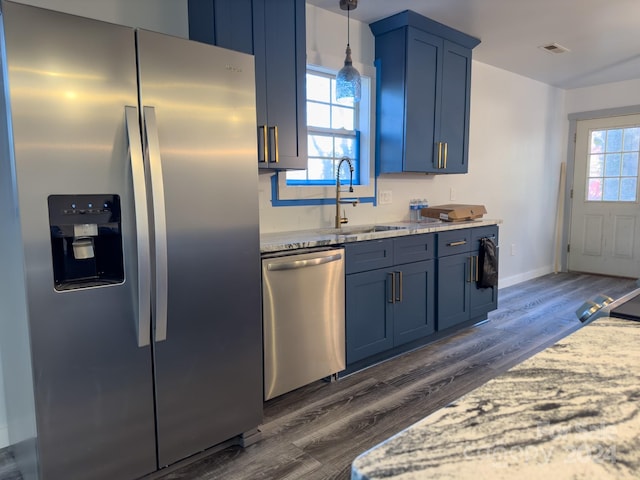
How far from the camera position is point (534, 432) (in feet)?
2.00

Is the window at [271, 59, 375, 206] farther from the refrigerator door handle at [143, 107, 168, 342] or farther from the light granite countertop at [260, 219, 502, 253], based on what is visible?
the refrigerator door handle at [143, 107, 168, 342]

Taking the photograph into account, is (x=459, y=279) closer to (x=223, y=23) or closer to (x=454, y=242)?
(x=454, y=242)

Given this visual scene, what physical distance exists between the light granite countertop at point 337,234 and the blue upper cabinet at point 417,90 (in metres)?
0.53

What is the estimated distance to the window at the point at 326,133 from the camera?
3.29 m

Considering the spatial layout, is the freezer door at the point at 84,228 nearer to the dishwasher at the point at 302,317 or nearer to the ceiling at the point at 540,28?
the dishwasher at the point at 302,317

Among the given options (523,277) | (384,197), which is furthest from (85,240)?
(523,277)

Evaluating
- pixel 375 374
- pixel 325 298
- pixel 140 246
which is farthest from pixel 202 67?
pixel 375 374

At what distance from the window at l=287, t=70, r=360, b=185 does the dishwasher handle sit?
0.86m

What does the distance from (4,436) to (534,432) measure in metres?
2.40

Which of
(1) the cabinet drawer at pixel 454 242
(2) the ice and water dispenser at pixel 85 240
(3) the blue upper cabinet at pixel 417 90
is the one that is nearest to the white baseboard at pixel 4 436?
(2) the ice and water dispenser at pixel 85 240

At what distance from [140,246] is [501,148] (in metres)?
4.47

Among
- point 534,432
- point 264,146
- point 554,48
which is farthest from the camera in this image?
point 554,48

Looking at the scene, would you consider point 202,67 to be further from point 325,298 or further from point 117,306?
point 325,298

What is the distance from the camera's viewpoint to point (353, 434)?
7.14ft
